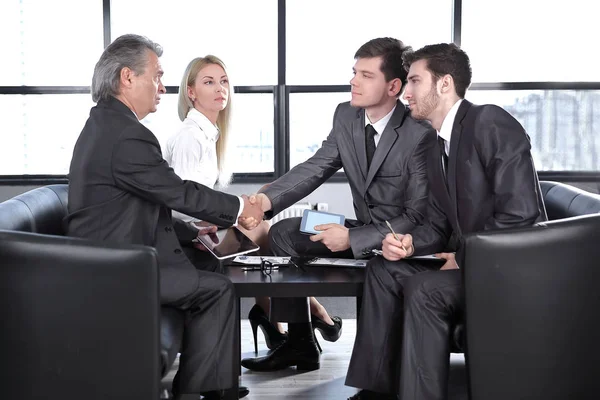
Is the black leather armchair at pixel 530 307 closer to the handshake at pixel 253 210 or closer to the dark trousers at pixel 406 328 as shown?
the dark trousers at pixel 406 328

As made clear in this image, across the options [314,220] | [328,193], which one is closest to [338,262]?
[314,220]

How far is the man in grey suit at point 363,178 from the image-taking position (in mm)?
3383

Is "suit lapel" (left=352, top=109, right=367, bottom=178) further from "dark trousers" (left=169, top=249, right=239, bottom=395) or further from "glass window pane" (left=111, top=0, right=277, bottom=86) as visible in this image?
"glass window pane" (left=111, top=0, right=277, bottom=86)

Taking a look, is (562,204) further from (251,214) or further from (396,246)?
(251,214)

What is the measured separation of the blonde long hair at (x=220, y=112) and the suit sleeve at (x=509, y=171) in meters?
1.86

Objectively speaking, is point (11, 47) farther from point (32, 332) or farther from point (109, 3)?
point (32, 332)

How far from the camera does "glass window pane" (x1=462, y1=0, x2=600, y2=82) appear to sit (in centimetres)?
611

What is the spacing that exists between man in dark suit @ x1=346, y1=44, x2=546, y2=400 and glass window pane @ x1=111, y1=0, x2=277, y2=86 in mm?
2982

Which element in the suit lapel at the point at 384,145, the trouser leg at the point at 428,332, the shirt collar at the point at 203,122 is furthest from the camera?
the shirt collar at the point at 203,122

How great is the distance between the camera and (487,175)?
9.39 ft

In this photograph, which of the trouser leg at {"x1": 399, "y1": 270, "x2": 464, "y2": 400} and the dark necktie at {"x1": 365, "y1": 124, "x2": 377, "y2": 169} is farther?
the dark necktie at {"x1": 365, "y1": 124, "x2": 377, "y2": 169}

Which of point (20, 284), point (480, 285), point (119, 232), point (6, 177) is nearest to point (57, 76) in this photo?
point (6, 177)

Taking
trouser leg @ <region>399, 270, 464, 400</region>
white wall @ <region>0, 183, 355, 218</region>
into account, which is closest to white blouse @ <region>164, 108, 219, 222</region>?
trouser leg @ <region>399, 270, 464, 400</region>

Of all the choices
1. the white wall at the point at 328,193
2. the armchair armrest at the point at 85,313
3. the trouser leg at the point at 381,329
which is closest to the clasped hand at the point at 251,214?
the trouser leg at the point at 381,329
